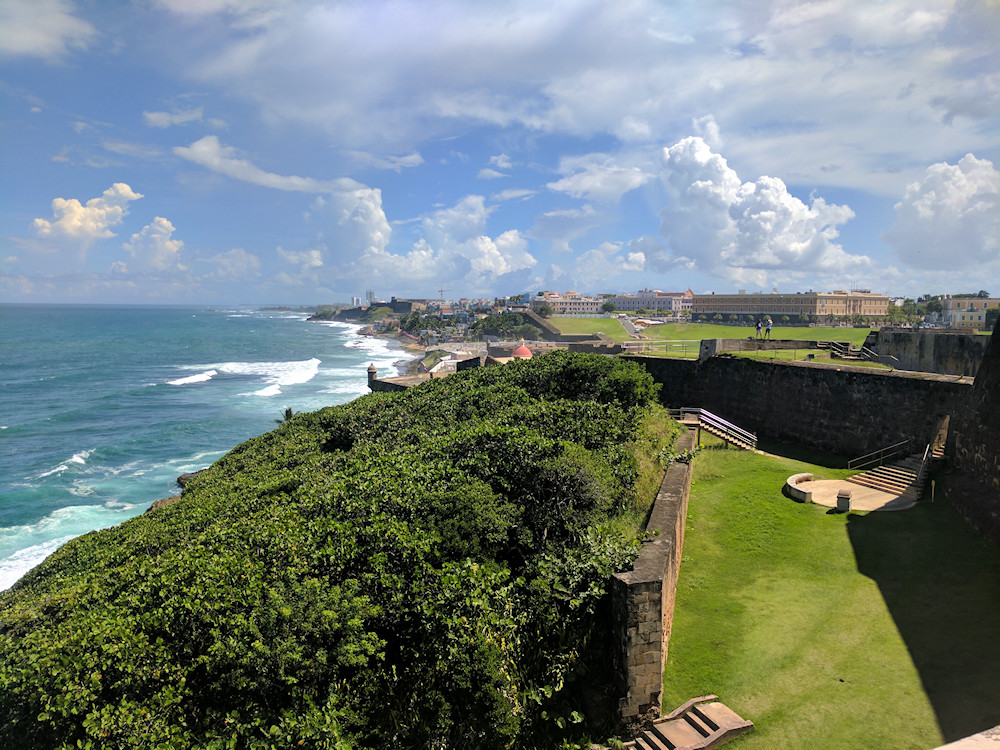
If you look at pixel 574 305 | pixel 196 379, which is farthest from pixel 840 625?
pixel 574 305

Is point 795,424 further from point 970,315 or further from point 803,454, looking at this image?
point 970,315

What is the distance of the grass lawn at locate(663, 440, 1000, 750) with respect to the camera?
6.94 metres

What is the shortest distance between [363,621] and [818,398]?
55.4 feet

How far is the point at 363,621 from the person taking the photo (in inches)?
275

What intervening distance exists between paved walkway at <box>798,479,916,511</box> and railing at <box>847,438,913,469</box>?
1.79 meters

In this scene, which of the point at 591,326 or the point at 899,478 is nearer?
the point at 899,478

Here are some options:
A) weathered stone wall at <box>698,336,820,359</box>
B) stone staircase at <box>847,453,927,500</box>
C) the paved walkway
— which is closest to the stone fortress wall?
weathered stone wall at <box>698,336,820,359</box>

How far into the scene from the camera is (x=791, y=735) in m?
6.84

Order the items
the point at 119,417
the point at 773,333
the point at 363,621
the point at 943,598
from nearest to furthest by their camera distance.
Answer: the point at 363,621, the point at 943,598, the point at 119,417, the point at 773,333

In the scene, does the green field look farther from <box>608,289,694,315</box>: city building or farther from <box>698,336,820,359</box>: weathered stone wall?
<box>608,289,694,315</box>: city building

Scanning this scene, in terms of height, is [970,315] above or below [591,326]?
above

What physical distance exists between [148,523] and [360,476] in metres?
7.06

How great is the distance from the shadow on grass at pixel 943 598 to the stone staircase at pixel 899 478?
624 mm

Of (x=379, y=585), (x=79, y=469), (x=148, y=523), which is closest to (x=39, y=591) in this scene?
(x=148, y=523)
